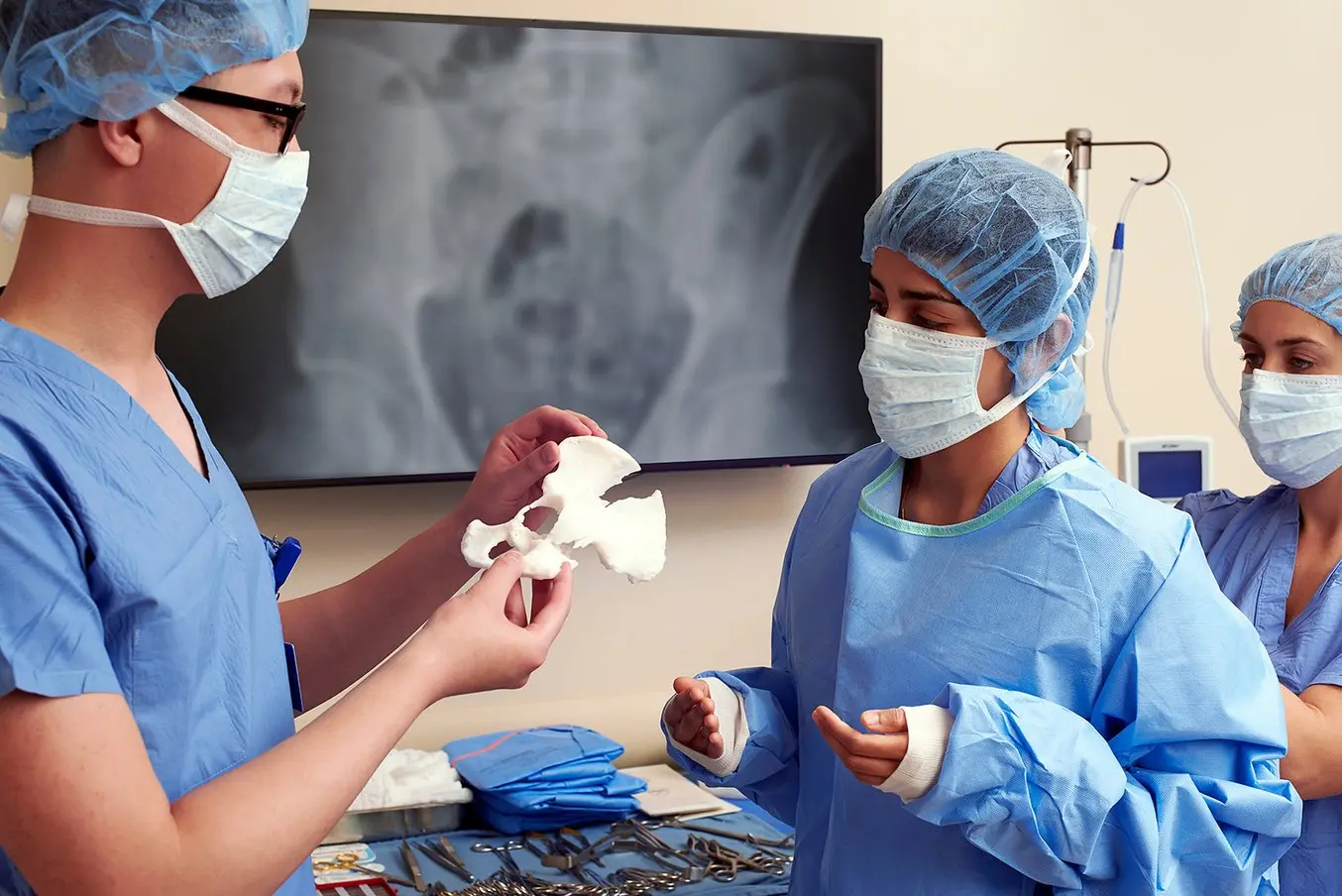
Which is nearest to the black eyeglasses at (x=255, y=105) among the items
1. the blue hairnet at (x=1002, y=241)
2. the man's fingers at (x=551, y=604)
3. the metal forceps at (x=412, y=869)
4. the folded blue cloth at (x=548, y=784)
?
the man's fingers at (x=551, y=604)

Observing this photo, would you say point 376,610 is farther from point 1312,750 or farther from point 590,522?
point 1312,750

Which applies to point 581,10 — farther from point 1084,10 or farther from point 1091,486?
point 1091,486

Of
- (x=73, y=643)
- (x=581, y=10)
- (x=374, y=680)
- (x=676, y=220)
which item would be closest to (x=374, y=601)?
(x=374, y=680)

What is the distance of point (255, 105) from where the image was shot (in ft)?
3.64

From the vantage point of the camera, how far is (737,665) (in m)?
Result: 2.86

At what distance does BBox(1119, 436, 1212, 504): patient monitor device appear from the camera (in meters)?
2.85

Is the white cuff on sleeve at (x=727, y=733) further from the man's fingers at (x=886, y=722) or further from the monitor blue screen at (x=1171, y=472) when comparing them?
the monitor blue screen at (x=1171, y=472)

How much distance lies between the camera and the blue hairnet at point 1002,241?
1455mm

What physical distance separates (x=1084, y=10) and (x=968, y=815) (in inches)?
93.2

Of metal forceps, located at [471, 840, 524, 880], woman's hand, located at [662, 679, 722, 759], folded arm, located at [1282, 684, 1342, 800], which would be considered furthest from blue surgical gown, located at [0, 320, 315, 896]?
folded arm, located at [1282, 684, 1342, 800]

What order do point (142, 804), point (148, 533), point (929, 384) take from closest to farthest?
1. point (142, 804)
2. point (148, 533)
3. point (929, 384)

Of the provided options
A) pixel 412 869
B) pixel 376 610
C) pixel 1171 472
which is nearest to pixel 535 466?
pixel 376 610

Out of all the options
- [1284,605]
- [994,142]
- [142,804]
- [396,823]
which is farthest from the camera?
[994,142]

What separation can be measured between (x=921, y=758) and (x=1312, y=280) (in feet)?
3.63
